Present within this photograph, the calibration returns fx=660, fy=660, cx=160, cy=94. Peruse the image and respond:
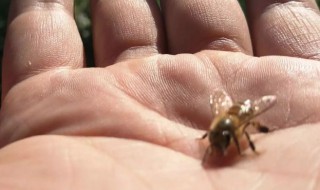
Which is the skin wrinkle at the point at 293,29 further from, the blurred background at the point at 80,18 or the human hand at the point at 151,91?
the blurred background at the point at 80,18

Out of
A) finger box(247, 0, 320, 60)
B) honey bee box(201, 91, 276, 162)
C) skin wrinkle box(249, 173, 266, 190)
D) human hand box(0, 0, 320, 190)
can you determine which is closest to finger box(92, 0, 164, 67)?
human hand box(0, 0, 320, 190)

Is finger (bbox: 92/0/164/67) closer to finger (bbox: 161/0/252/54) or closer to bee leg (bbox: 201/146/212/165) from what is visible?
finger (bbox: 161/0/252/54)

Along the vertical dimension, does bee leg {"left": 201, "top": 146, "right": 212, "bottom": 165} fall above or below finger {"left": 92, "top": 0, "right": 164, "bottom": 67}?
below

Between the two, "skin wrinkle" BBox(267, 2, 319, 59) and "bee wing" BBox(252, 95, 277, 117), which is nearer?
"bee wing" BBox(252, 95, 277, 117)

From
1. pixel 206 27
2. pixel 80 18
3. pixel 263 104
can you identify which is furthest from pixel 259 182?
pixel 80 18

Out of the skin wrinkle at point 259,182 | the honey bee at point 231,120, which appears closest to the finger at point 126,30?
the honey bee at point 231,120

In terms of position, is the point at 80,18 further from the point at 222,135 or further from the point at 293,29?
the point at 222,135
